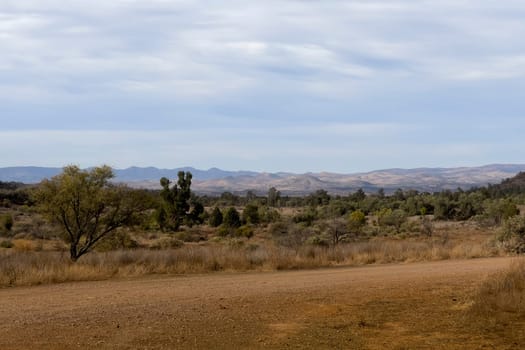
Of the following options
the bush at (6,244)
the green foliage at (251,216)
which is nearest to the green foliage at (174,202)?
the green foliage at (251,216)

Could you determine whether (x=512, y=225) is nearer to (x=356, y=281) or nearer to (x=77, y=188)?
(x=356, y=281)

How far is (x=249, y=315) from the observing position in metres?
11.5

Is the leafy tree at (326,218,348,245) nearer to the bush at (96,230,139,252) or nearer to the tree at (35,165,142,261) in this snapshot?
the bush at (96,230,139,252)

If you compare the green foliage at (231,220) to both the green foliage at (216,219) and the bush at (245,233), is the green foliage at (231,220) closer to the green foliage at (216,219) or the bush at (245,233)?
the green foliage at (216,219)

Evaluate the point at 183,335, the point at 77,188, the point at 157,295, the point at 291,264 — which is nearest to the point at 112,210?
the point at 77,188

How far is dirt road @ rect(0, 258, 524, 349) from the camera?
966 centimetres

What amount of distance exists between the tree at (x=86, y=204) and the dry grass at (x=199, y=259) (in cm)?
139

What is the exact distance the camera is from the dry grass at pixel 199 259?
18453mm

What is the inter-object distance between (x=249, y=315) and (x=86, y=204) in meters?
13.8

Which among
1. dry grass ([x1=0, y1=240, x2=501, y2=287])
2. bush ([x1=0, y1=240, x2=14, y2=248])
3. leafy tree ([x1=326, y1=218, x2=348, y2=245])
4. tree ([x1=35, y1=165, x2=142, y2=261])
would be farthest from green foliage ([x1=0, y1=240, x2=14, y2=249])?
leafy tree ([x1=326, y1=218, x2=348, y2=245])

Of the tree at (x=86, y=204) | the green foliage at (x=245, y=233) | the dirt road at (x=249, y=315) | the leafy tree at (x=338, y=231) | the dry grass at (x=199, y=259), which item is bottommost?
the green foliage at (x=245, y=233)

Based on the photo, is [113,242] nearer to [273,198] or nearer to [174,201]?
[174,201]

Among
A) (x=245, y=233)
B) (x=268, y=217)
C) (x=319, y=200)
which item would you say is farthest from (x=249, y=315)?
(x=319, y=200)

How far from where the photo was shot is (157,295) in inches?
559
